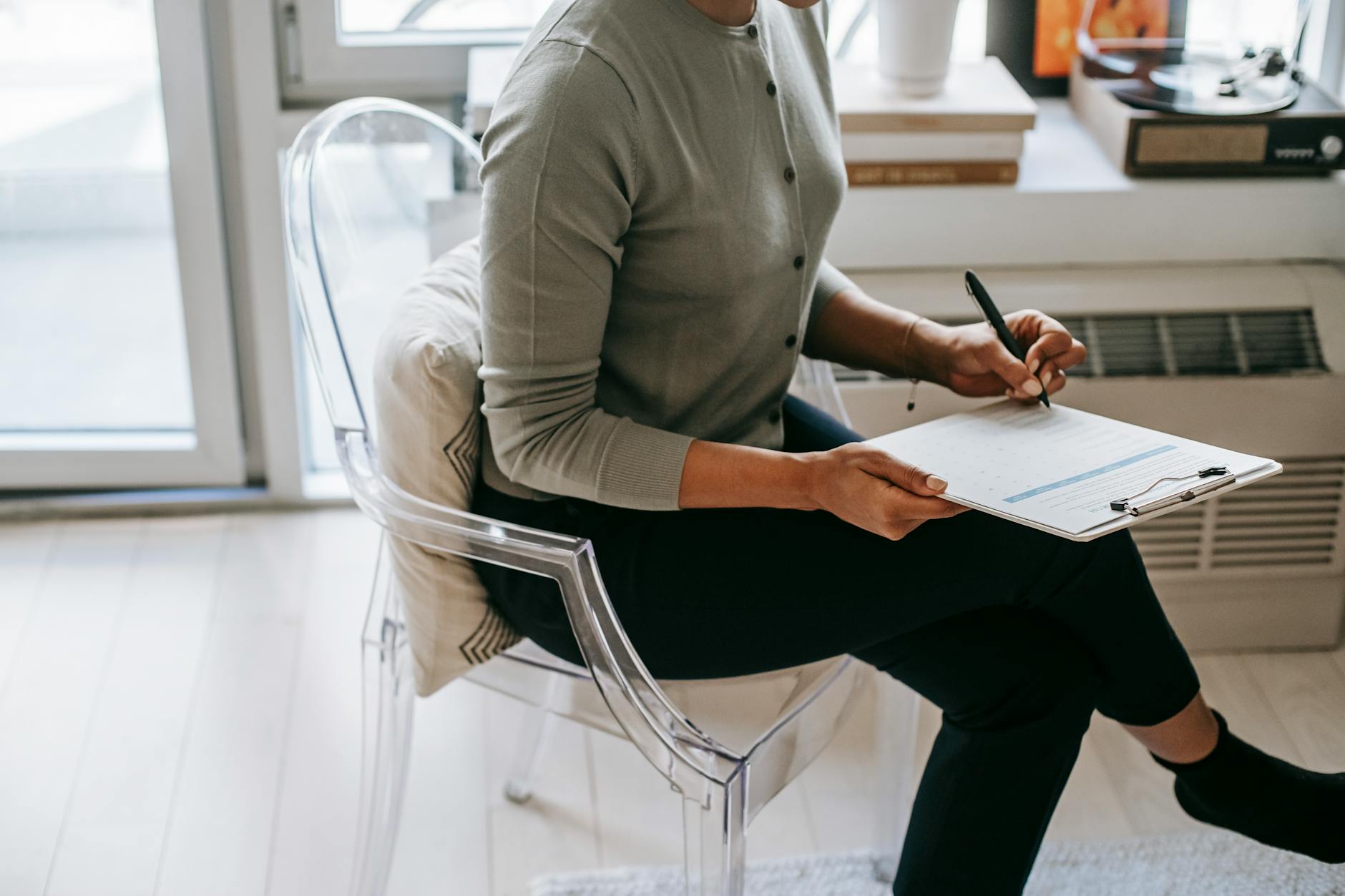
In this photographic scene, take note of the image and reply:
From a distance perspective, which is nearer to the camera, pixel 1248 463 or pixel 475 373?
pixel 1248 463

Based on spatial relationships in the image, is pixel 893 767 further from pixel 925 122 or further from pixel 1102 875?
pixel 925 122

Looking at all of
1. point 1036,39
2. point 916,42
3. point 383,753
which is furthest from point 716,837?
point 1036,39

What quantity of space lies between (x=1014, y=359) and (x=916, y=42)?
619mm

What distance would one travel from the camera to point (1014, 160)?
169 cm

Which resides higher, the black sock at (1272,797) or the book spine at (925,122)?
the book spine at (925,122)

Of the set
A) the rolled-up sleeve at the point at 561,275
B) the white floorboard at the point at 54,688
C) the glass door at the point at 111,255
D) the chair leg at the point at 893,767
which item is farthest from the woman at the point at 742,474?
the glass door at the point at 111,255

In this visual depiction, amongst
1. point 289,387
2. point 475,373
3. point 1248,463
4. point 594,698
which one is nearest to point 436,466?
point 475,373

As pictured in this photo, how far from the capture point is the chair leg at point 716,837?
1.11m

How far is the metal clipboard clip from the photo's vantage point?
3.18 feet

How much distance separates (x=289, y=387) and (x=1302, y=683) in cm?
150

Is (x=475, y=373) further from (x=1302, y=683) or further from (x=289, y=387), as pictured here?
(x=1302, y=683)

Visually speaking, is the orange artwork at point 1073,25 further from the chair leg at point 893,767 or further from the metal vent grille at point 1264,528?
the chair leg at point 893,767

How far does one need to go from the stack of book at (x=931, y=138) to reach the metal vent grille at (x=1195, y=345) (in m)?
0.19

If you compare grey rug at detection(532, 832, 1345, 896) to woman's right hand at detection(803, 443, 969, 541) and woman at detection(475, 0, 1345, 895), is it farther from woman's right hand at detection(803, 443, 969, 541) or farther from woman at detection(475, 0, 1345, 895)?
woman's right hand at detection(803, 443, 969, 541)
